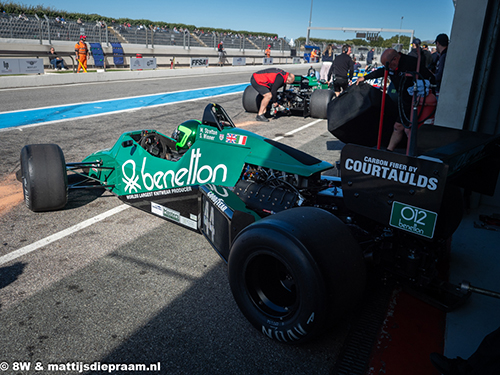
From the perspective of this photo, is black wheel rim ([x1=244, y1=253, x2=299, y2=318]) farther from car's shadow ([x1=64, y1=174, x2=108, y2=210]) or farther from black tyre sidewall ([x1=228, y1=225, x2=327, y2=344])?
car's shadow ([x1=64, y1=174, x2=108, y2=210])

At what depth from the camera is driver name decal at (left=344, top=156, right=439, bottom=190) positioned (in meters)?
2.34

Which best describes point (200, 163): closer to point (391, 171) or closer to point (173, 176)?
point (173, 176)

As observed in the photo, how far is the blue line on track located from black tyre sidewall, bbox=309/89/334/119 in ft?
15.9

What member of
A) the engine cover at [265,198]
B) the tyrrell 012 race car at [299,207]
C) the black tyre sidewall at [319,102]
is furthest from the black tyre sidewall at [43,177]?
the black tyre sidewall at [319,102]

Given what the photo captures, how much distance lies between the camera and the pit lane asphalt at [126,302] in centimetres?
252

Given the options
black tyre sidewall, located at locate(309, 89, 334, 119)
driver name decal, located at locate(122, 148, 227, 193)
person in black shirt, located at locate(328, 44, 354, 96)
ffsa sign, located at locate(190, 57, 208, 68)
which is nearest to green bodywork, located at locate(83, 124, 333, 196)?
driver name decal, located at locate(122, 148, 227, 193)

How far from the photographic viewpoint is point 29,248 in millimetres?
3848

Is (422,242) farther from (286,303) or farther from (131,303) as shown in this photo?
(131,303)

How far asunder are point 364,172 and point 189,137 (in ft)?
8.55

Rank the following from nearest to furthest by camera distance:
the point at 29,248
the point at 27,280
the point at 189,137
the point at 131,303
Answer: the point at 131,303
the point at 27,280
the point at 29,248
the point at 189,137

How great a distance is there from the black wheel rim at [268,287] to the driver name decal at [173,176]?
1396 mm

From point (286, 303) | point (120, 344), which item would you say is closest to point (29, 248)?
point (120, 344)

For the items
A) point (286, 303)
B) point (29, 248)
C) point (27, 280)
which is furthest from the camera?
point (29, 248)

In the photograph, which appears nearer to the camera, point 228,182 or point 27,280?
point 27,280
